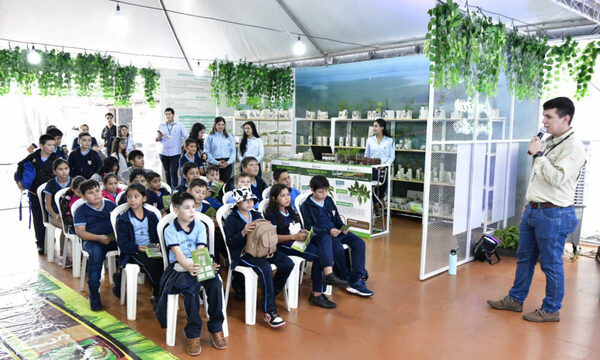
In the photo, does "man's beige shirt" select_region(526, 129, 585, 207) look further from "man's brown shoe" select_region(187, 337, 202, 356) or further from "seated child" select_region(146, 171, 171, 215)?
"seated child" select_region(146, 171, 171, 215)

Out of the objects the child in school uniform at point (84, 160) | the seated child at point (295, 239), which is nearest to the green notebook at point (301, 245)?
the seated child at point (295, 239)

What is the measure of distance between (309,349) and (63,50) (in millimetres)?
8279

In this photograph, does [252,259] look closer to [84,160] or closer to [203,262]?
[203,262]

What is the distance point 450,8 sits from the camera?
175 inches

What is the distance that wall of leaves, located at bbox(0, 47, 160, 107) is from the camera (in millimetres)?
8469

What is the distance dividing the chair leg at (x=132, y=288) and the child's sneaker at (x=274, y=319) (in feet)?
3.79

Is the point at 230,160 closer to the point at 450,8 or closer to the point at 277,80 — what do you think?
the point at 277,80

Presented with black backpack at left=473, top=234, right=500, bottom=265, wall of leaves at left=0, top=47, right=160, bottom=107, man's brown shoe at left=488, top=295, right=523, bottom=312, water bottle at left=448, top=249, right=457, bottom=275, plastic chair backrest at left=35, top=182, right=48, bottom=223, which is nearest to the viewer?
man's brown shoe at left=488, top=295, right=523, bottom=312

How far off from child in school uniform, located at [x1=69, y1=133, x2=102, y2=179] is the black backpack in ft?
17.7

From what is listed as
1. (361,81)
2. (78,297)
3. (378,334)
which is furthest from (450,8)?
(361,81)

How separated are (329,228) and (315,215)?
0.63 ft

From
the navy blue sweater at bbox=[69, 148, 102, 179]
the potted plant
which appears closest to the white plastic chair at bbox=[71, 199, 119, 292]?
the navy blue sweater at bbox=[69, 148, 102, 179]

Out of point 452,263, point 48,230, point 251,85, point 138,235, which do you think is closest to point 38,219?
point 48,230

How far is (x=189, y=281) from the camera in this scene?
136 inches
